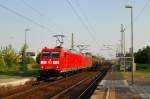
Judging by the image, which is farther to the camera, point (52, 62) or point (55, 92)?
point (52, 62)

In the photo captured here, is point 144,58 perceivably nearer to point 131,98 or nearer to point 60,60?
point 60,60

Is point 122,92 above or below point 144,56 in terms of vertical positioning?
below

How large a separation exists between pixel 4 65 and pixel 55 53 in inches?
1221

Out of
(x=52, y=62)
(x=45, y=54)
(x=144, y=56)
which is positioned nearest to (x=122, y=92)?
(x=52, y=62)

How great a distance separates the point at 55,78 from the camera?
141 feet

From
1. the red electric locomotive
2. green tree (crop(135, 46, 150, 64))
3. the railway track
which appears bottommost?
the railway track

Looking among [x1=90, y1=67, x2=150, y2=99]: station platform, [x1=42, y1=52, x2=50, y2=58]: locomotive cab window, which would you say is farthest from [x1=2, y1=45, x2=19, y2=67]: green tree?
[x1=90, y1=67, x2=150, y2=99]: station platform

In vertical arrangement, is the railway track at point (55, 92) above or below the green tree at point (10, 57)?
below

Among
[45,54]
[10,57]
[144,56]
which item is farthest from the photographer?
[144,56]

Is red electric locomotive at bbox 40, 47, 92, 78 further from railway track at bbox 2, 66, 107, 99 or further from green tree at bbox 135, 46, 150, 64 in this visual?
green tree at bbox 135, 46, 150, 64

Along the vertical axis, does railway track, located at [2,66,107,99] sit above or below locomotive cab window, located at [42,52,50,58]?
below

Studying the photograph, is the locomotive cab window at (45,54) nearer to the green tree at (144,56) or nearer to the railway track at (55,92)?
the railway track at (55,92)

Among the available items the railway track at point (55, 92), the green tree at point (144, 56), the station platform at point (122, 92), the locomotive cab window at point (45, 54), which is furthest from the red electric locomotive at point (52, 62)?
the green tree at point (144, 56)

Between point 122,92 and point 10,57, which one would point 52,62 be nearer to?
point 122,92
